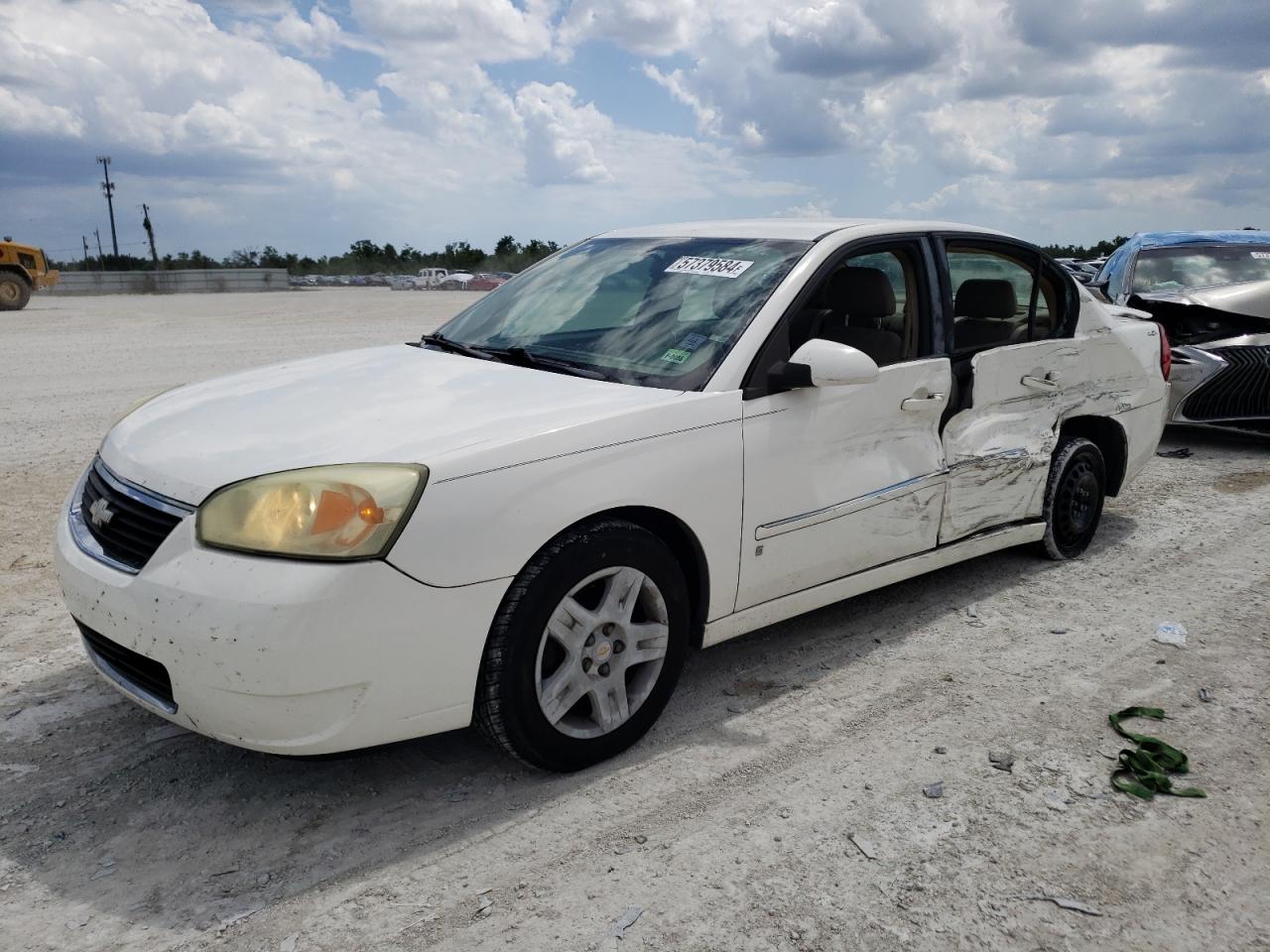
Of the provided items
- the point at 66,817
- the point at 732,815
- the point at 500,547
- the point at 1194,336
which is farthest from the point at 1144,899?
the point at 1194,336

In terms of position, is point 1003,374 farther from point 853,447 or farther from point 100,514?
point 100,514

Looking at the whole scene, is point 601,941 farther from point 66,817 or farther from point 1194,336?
point 1194,336

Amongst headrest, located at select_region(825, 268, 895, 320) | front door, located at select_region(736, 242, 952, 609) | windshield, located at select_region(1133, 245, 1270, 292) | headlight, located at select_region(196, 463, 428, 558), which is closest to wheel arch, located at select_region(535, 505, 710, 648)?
front door, located at select_region(736, 242, 952, 609)

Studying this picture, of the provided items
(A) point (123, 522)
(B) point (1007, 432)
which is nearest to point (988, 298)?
(B) point (1007, 432)

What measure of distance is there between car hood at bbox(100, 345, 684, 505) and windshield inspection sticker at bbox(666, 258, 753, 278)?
729mm

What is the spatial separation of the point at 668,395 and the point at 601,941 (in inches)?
64.4

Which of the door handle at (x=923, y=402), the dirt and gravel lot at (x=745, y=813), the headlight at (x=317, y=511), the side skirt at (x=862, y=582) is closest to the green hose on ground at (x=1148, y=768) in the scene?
the dirt and gravel lot at (x=745, y=813)

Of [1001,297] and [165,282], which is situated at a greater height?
[1001,297]

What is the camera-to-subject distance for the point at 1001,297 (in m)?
4.82

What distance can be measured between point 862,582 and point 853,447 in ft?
1.82

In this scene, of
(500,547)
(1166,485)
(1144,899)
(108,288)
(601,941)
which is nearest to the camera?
(601,941)

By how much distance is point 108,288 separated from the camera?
47125 millimetres

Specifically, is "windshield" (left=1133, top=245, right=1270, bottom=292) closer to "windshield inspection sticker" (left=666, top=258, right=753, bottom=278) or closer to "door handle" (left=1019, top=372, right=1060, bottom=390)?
"door handle" (left=1019, top=372, right=1060, bottom=390)

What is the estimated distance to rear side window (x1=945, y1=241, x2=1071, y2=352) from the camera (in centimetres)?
457
